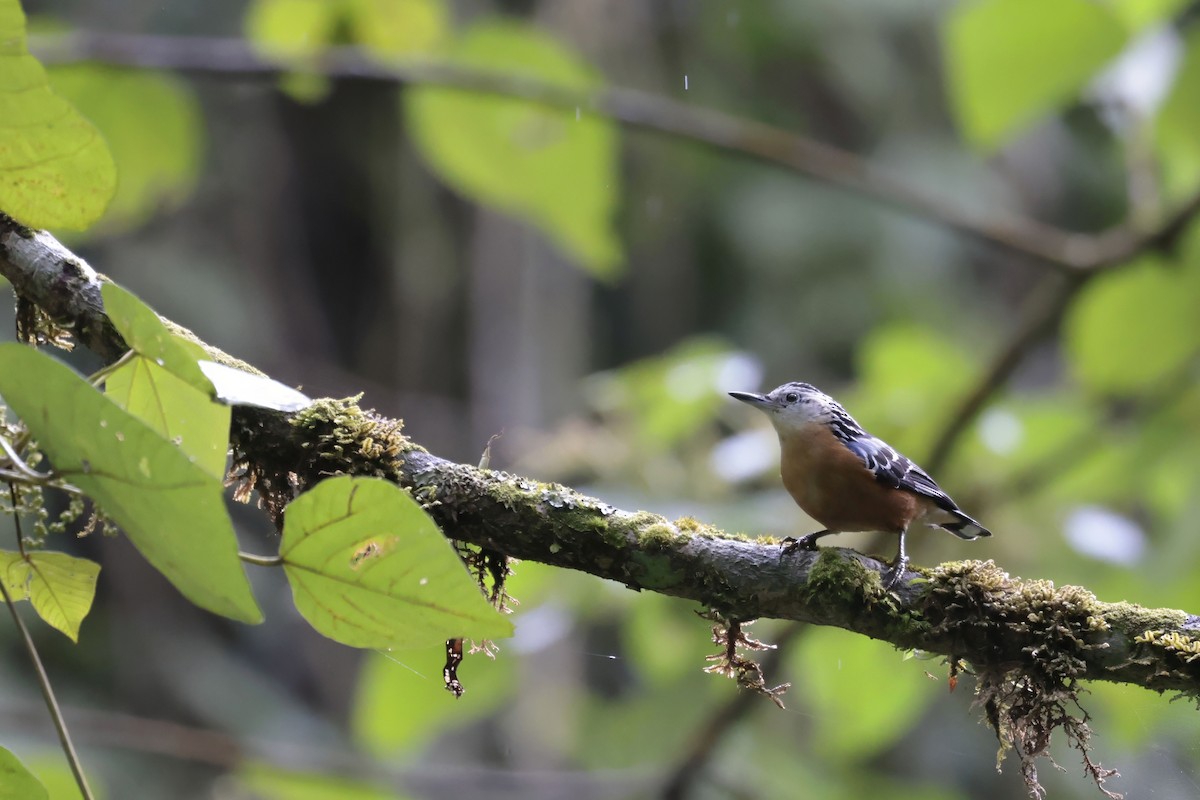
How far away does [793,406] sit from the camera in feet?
9.68

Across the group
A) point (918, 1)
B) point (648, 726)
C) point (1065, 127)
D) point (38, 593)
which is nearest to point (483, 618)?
point (38, 593)

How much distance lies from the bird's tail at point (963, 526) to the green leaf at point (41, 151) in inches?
81.5

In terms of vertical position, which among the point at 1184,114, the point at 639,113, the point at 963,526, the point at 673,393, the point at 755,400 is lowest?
the point at 963,526

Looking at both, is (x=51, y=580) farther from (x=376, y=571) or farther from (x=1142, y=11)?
(x=1142, y=11)

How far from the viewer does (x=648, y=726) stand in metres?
4.33

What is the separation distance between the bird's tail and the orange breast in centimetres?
18

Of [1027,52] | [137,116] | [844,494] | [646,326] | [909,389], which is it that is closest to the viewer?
[844,494]

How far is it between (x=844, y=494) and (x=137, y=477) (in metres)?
1.78

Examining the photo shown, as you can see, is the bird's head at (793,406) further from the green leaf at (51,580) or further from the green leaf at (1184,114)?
the green leaf at (51,580)

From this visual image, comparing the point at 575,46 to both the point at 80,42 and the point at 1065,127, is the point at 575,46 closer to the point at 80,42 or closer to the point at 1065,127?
the point at 80,42

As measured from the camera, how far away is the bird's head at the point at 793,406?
281 cm

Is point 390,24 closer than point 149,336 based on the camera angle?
No

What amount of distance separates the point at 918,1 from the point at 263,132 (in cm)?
507

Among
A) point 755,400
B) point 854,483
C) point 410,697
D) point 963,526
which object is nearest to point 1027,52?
point 755,400
